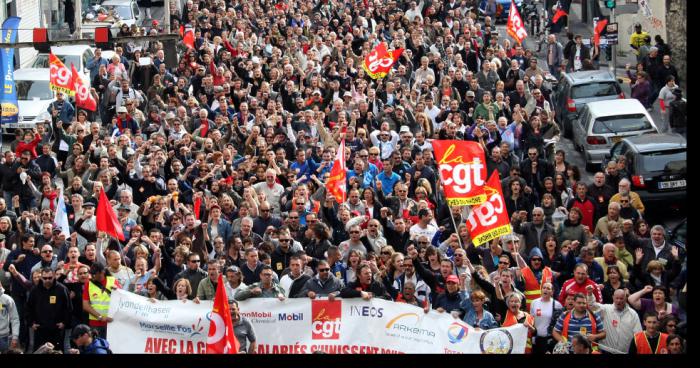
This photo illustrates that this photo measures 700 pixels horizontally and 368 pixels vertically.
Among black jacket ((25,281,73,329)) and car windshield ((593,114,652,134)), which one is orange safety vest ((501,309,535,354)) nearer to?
black jacket ((25,281,73,329))

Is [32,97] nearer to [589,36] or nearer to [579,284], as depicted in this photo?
[579,284]

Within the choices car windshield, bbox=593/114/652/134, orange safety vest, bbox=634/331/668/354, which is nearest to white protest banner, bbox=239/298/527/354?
orange safety vest, bbox=634/331/668/354

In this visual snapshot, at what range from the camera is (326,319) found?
14562 millimetres

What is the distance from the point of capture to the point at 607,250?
16031 mm

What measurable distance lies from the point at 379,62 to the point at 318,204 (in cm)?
744

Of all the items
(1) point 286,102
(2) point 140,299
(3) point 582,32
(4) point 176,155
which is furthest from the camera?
(3) point 582,32

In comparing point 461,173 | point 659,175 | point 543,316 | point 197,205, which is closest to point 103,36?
point 197,205

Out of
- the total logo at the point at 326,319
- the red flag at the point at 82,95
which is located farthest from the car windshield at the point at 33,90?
the total logo at the point at 326,319

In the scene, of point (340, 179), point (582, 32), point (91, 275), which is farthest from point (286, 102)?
point (582, 32)

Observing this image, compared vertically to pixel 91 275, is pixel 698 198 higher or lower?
higher

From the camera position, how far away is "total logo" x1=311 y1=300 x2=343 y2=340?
14.5 m

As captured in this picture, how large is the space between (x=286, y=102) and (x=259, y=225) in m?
8.02

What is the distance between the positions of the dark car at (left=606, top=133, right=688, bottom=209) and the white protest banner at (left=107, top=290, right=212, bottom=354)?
28.7ft
